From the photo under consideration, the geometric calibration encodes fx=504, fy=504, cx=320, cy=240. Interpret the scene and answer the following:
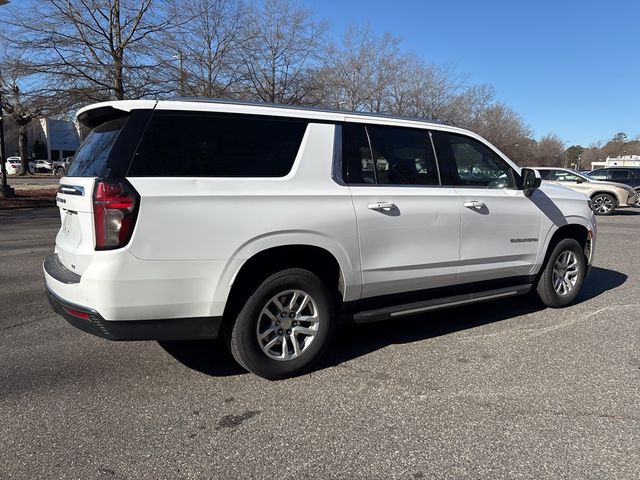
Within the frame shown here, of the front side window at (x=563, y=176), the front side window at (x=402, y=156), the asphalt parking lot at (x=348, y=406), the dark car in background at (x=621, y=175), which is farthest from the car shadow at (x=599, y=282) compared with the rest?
the dark car in background at (x=621, y=175)

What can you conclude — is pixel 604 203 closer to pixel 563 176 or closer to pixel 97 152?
pixel 563 176

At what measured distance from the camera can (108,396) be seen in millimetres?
3504

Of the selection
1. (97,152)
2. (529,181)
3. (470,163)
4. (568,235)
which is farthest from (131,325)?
(568,235)

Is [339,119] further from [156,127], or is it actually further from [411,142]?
[156,127]

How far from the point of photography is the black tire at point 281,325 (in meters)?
3.60

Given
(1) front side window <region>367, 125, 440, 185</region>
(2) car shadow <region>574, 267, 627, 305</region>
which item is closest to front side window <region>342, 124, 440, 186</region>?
(1) front side window <region>367, 125, 440, 185</region>

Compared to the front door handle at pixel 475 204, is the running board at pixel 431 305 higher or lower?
lower

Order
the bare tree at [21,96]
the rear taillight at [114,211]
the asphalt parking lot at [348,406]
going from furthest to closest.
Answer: the bare tree at [21,96] < the rear taillight at [114,211] < the asphalt parking lot at [348,406]

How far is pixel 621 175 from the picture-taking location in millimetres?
21062

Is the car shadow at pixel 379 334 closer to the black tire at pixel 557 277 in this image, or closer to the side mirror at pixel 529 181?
the black tire at pixel 557 277

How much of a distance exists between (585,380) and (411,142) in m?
2.38

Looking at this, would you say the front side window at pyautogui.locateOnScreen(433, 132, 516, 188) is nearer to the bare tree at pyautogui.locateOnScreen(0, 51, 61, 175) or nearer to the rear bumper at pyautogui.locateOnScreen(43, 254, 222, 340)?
the rear bumper at pyautogui.locateOnScreen(43, 254, 222, 340)

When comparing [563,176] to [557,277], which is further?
[563,176]

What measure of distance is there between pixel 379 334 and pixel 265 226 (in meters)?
1.93
